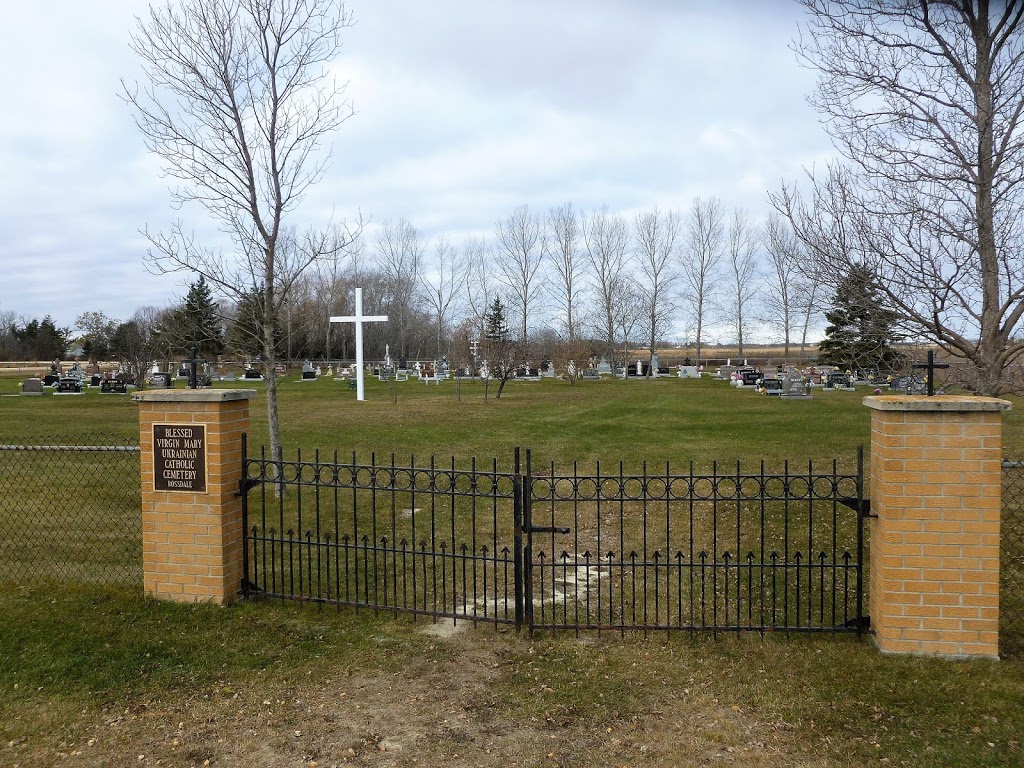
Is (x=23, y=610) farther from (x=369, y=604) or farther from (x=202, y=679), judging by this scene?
(x=369, y=604)

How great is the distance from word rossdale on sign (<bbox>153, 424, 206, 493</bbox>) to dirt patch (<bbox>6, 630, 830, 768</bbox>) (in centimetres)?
168

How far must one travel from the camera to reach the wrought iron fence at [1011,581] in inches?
180

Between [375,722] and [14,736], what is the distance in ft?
5.76

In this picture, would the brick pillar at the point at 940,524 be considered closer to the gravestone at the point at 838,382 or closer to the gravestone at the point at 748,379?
the gravestone at the point at 838,382

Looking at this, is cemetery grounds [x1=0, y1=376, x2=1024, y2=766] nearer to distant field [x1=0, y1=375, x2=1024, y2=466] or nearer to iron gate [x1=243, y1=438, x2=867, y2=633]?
iron gate [x1=243, y1=438, x2=867, y2=633]

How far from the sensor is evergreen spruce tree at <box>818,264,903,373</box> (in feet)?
20.1

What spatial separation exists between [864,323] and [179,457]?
588cm

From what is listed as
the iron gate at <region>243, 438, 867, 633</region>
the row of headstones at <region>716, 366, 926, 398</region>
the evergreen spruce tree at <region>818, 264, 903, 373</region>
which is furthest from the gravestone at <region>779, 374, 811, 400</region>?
the evergreen spruce tree at <region>818, 264, 903, 373</region>

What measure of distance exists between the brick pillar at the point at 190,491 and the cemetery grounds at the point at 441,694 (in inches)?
8.6

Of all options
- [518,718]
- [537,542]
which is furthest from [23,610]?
[537,542]

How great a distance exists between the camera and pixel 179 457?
508cm

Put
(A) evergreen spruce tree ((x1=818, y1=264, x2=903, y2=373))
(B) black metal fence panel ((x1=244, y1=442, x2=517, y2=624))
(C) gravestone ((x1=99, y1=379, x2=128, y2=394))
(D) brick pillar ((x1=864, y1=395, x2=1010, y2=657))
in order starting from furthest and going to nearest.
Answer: (C) gravestone ((x1=99, y1=379, x2=128, y2=394)) → (A) evergreen spruce tree ((x1=818, y1=264, x2=903, y2=373)) → (B) black metal fence panel ((x1=244, y1=442, x2=517, y2=624)) → (D) brick pillar ((x1=864, y1=395, x2=1010, y2=657))

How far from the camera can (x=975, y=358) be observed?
6.15 meters

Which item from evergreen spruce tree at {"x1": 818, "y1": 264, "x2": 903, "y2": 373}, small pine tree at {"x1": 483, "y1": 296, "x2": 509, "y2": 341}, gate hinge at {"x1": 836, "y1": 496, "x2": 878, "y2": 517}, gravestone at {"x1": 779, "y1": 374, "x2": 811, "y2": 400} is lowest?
gravestone at {"x1": 779, "y1": 374, "x2": 811, "y2": 400}
